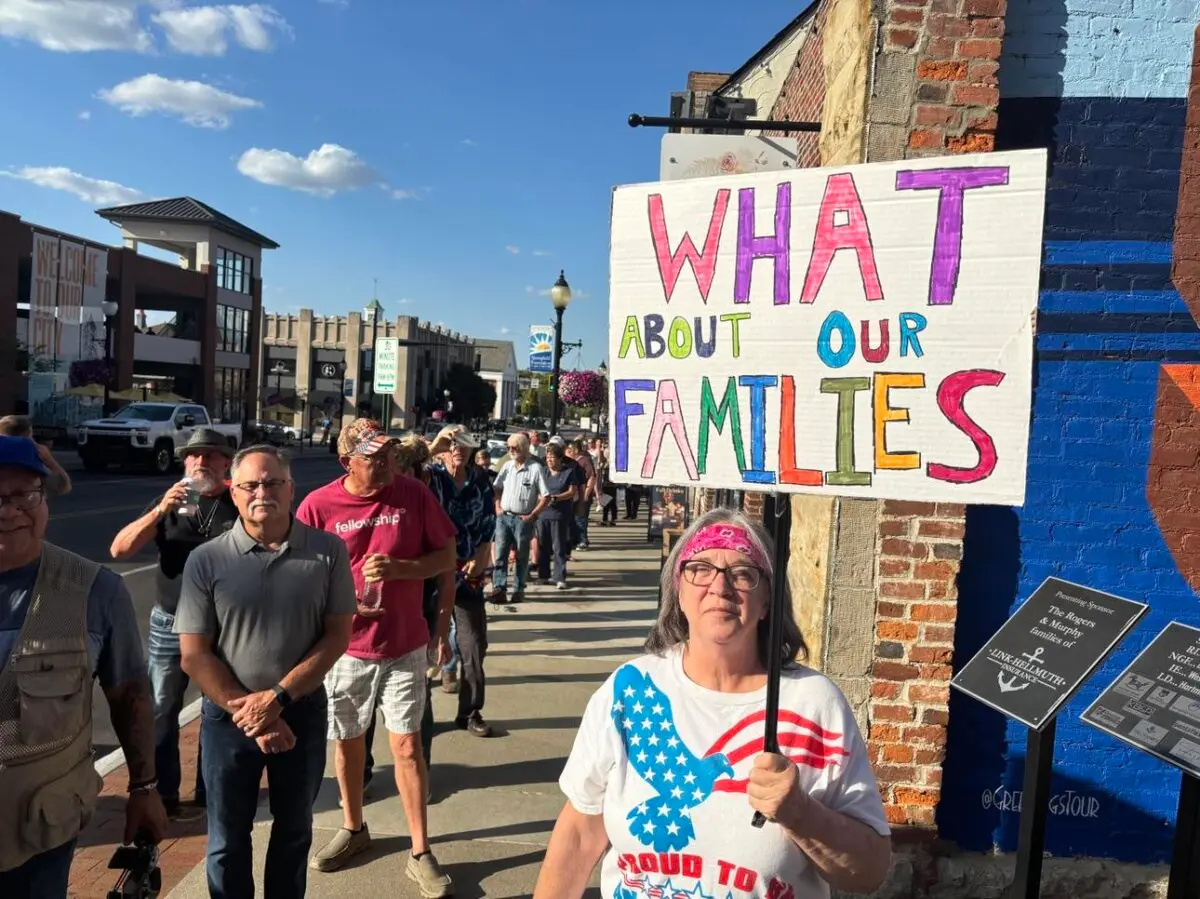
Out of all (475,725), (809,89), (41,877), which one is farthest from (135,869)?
(809,89)

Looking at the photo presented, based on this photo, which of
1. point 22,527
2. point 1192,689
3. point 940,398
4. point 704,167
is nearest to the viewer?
point 940,398

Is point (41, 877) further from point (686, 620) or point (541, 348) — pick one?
point (541, 348)

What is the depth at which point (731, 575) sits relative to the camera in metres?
1.95

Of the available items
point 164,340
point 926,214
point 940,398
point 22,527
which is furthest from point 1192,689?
point 164,340

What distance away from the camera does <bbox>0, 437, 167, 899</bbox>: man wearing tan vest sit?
2137 mm

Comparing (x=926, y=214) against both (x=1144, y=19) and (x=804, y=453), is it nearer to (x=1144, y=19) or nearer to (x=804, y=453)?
(x=804, y=453)

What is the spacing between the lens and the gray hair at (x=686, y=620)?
2.01 m

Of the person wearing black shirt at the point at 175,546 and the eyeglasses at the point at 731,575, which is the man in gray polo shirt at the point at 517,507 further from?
the eyeglasses at the point at 731,575

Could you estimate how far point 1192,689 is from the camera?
2053 millimetres

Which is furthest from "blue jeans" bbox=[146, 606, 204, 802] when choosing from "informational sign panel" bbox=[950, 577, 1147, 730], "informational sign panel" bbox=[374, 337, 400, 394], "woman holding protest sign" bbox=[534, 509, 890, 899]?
"informational sign panel" bbox=[374, 337, 400, 394]

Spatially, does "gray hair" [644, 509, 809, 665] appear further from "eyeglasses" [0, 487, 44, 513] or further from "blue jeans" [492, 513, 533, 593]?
"blue jeans" [492, 513, 533, 593]

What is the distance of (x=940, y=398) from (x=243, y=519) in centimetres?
237

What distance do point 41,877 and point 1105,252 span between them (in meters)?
4.17

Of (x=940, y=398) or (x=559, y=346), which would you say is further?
(x=559, y=346)
